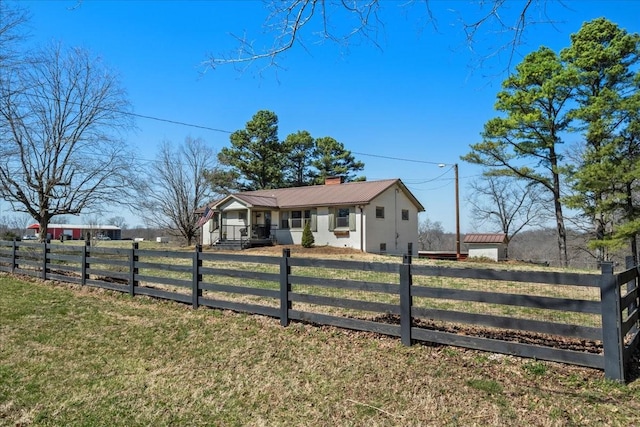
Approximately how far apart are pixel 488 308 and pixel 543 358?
268cm

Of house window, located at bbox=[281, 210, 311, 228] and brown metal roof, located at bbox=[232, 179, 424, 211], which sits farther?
house window, located at bbox=[281, 210, 311, 228]

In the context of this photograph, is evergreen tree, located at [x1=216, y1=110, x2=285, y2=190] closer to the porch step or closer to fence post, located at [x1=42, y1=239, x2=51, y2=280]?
the porch step

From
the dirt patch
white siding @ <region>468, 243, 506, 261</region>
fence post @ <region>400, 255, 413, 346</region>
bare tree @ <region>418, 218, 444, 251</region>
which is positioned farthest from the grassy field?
bare tree @ <region>418, 218, 444, 251</region>

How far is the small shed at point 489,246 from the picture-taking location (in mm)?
27016

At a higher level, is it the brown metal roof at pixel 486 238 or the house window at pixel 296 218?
the house window at pixel 296 218

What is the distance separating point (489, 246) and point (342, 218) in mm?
11437

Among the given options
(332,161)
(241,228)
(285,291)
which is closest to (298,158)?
(332,161)

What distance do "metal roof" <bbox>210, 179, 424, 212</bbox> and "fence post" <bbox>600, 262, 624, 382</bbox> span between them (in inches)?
713

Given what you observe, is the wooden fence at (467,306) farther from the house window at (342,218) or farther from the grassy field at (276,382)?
the house window at (342,218)

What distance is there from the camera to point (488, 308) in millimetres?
6707

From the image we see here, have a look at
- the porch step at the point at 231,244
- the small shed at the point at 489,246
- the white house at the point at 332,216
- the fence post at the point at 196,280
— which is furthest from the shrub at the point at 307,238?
the fence post at the point at 196,280

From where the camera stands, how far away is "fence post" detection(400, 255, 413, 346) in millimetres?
4915

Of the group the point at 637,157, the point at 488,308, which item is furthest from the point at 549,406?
the point at 637,157

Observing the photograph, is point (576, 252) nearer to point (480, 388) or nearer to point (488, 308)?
point (488, 308)
